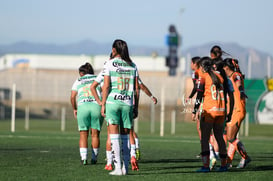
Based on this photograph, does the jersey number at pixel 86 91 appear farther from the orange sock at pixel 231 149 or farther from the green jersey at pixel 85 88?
the orange sock at pixel 231 149

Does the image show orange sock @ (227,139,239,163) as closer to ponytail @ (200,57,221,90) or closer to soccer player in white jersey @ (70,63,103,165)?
ponytail @ (200,57,221,90)

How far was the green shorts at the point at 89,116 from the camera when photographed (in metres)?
15.9

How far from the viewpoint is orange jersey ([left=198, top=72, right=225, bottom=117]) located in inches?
540

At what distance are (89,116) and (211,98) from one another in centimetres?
319

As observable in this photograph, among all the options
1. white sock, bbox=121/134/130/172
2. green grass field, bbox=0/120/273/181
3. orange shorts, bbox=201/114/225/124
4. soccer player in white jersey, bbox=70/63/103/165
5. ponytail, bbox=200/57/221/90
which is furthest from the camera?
soccer player in white jersey, bbox=70/63/103/165

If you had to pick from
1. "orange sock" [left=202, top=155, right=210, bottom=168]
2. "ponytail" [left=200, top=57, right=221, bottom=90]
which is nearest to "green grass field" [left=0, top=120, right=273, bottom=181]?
"orange sock" [left=202, top=155, right=210, bottom=168]

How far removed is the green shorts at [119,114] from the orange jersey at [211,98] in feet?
5.10

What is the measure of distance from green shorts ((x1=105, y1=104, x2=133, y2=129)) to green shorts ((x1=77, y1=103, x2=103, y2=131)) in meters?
2.98

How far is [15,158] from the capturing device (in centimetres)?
1623

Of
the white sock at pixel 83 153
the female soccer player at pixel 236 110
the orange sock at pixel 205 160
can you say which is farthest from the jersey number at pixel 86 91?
the orange sock at pixel 205 160

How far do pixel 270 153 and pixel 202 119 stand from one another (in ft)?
25.7

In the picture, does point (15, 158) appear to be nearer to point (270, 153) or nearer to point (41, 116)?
point (270, 153)

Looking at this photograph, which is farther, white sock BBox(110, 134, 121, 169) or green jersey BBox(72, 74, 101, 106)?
green jersey BBox(72, 74, 101, 106)

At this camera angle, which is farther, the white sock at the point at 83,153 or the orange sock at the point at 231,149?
the white sock at the point at 83,153
